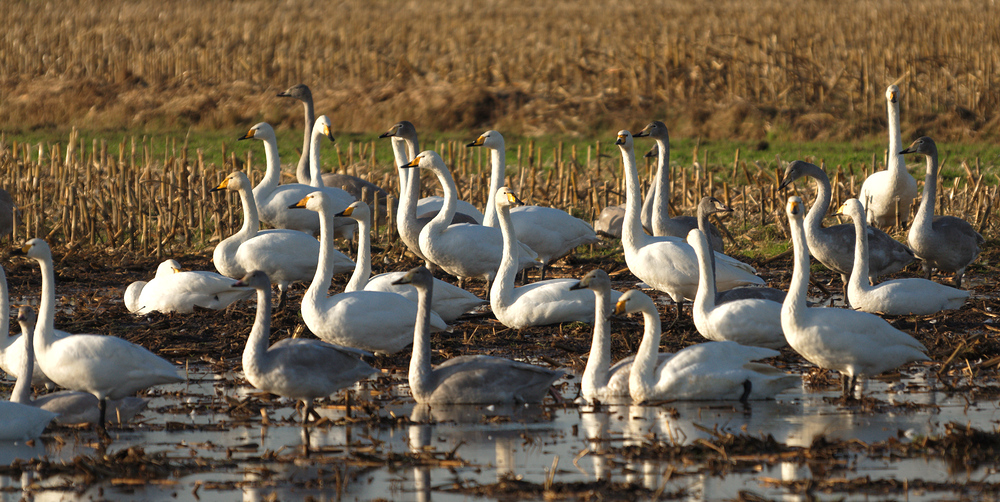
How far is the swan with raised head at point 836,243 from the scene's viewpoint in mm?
10227

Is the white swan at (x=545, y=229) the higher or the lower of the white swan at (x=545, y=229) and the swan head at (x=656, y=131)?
the lower

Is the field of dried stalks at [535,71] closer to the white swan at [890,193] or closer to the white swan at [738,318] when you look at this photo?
the white swan at [890,193]

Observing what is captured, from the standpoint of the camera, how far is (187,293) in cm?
977

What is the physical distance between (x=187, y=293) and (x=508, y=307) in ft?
9.04

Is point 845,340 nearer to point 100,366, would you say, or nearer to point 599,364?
point 599,364

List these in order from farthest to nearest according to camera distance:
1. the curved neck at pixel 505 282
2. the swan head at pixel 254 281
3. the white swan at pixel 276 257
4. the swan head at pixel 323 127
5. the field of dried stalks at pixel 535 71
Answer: the field of dried stalks at pixel 535 71 < the swan head at pixel 323 127 < the white swan at pixel 276 257 < the curved neck at pixel 505 282 < the swan head at pixel 254 281

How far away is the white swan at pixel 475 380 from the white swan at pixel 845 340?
1490 mm

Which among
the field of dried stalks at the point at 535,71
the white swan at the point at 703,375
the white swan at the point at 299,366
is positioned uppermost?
the field of dried stalks at the point at 535,71

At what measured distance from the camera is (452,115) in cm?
2358

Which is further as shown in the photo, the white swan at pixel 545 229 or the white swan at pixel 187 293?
the white swan at pixel 545 229

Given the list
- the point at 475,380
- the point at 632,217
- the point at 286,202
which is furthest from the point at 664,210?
the point at 475,380

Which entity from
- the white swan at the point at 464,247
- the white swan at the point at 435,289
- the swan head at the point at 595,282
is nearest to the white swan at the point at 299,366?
the swan head at the point at 595,282

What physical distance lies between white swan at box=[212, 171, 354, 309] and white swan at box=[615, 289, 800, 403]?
418 centimetres

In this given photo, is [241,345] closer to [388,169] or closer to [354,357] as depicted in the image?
[354,357]
